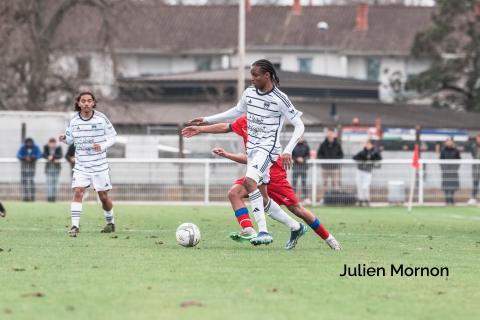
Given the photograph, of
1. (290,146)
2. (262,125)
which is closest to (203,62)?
(262,125)

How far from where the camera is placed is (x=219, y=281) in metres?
11.2

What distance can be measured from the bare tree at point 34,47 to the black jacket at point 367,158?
55.2 ft

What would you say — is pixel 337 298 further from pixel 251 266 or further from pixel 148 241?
pixel 148 241

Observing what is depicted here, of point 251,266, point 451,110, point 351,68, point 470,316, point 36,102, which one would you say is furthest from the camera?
point 351,68

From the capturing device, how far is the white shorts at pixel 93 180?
1808 centimetres

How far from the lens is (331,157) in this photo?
34531 mm

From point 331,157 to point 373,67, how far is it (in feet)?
162

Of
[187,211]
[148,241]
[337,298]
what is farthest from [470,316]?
[187,211]

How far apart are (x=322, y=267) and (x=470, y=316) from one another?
330cm

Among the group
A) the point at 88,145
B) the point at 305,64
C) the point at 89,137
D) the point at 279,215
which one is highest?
the point at 305,64

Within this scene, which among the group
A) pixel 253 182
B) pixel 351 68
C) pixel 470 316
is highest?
pixel 351 68

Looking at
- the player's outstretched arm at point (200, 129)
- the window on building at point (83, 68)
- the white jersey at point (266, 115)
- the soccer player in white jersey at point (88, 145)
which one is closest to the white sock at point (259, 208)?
the white jersey at point (266, 115)

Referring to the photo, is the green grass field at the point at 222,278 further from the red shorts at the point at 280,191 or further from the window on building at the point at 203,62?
the window on building at the point at 203,62

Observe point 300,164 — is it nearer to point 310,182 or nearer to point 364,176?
point 310,182
